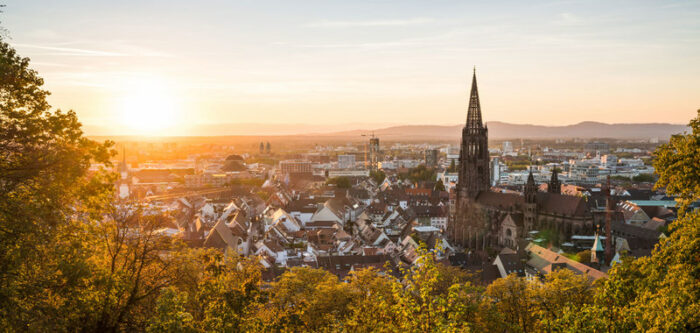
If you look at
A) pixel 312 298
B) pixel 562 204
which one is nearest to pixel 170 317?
pixel 312 298

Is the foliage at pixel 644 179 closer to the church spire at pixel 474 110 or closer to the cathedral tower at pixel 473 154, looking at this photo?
the cathedral tower at pixel 473 154

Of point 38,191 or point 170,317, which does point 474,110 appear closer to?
point 170,317

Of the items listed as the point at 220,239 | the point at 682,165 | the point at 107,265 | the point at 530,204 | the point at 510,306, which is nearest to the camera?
the point at 107,265

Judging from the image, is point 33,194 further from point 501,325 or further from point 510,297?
point 510,297

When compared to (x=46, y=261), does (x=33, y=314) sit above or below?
below

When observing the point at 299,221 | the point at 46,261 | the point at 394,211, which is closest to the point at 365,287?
the point at 46,261

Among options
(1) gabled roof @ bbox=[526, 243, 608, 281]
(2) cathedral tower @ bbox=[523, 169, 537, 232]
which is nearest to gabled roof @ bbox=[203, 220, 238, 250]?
(1) gabled roof @ bbox=[526, 243, 608, 281]
